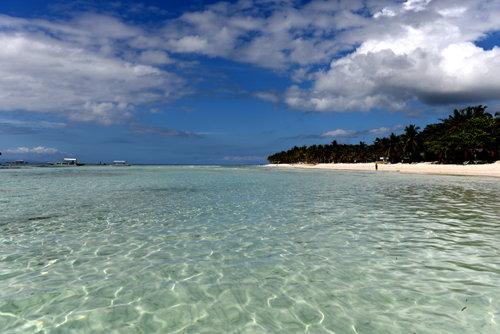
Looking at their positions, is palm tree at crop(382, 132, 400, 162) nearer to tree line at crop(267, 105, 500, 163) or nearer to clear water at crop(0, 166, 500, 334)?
tree line at crop(267, 105, 500, 163)

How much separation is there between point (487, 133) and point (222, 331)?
246 ft

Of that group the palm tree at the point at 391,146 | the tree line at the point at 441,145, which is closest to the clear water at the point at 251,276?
the tree line at the point at 441,145

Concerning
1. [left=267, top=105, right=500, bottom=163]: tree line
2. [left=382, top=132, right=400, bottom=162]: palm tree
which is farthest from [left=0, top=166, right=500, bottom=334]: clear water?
[left=382, top=132, right=400, bottom=162]: palm tree

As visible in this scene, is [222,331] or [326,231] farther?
[326,231]

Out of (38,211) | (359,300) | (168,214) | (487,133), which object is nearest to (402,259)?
(359,300)

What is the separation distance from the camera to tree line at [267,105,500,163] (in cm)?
6103

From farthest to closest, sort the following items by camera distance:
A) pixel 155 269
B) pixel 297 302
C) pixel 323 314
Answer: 1. pixel 155 269
2. pixel 297 302
3. pixel 323 314

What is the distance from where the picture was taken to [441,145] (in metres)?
68.7

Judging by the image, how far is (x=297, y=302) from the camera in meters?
4.55

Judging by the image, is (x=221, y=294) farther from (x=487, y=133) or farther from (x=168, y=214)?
(x=487, y=133)

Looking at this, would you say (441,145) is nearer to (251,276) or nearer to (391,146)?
(391,146)

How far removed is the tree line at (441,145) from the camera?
2403 inches

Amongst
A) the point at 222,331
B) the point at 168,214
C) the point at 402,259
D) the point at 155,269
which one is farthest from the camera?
the point at 168,214

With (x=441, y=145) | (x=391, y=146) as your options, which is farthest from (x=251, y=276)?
(x=391, y=146)
